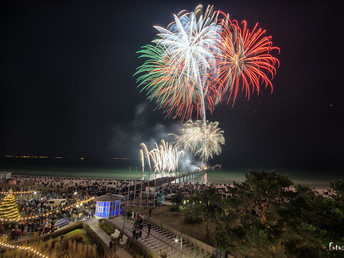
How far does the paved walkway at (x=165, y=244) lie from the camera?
11.8 m

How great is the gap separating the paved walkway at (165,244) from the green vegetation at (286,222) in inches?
90.4

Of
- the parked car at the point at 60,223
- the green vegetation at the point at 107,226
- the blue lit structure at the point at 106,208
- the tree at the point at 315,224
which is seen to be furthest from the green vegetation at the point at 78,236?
the tree at the point at 315,224

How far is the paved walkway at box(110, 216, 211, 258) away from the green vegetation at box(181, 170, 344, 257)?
2.30m

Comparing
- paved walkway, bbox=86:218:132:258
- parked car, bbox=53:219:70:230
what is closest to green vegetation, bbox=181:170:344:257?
paved walkway, bbox=86:218:132:258

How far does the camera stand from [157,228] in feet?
53.1

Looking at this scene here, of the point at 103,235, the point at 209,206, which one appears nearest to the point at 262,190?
the point at 209,206

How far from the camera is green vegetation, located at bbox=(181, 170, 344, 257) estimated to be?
5.99m

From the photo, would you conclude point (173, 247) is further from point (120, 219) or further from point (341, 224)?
point (341, 224)

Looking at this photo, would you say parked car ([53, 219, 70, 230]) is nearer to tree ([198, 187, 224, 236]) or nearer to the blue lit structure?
the blue lit structure

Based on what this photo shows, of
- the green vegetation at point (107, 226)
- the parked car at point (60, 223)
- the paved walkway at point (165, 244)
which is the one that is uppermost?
the paved walkway at point (165, 244)

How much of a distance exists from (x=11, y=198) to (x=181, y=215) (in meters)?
16.8

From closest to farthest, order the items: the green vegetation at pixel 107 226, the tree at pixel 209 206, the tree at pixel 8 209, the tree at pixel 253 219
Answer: the tree at pixel 253 219 → the tree at pixel 209 206 → the green vegetation at pixel 107 226 → the tree at pixel 8 209

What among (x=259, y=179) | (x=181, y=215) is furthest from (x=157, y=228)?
(x=259, y=179)

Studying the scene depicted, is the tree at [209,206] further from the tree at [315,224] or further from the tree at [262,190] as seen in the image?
the tree at [315,224]
